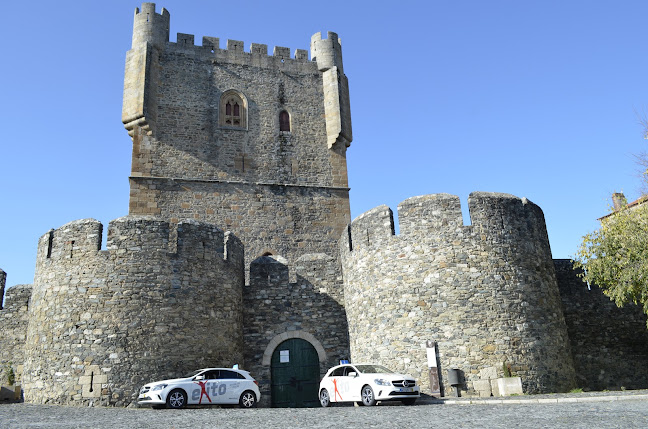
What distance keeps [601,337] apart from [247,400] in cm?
1012

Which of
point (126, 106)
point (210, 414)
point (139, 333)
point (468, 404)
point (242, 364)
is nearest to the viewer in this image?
point (210, 414)

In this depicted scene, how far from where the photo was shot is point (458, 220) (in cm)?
1309

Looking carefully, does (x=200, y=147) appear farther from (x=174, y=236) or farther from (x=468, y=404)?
(x=468, y=404)

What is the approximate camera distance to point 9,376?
14.7 m

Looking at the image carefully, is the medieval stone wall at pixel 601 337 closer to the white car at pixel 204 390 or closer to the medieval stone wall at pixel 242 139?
the medieval stone wall at pixel 242 139

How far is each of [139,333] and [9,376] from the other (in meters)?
5.38

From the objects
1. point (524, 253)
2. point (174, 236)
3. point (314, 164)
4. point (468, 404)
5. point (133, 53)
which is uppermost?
point (133, 53)

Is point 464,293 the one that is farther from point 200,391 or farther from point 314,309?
point 200,391

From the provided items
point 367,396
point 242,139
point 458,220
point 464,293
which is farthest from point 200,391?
point 242,139

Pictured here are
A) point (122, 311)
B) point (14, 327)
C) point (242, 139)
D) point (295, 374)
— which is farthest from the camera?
point (242, 139)

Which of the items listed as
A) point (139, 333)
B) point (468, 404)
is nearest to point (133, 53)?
point (139, 333)

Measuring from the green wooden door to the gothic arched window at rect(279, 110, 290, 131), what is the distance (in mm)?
9891

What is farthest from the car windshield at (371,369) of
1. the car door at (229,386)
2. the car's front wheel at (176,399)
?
the car's front wheel at (176,399)

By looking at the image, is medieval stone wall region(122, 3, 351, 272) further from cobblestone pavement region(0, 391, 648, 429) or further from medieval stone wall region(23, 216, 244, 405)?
cobblestone pavement region(0, 391, 648, 429)
